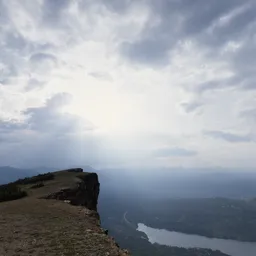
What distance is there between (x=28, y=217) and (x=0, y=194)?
11.5 meters

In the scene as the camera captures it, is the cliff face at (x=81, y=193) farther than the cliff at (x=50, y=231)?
Yes

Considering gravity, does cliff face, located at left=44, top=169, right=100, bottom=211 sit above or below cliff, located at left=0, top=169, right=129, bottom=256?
above

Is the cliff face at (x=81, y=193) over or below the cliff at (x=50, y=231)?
over

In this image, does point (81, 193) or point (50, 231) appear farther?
point (81, 193)

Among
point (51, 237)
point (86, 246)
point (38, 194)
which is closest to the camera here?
point (86, 246)

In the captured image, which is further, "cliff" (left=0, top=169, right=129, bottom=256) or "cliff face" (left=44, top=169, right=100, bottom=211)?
"cliff face" (left=44, top=169, right=100, bottom=211)

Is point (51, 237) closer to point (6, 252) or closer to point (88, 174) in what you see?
point (6, 252)

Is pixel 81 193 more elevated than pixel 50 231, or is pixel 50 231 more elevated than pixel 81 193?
pixel 81 193

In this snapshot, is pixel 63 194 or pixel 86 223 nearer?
pixel 86 223

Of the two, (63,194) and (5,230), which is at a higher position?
(63,194)

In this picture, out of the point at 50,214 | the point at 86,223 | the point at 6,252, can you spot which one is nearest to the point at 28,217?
the point at 50,214

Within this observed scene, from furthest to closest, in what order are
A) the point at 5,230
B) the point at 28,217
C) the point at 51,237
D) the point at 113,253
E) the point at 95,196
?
the point at 95,196
the point at 28,217
the point at 5,230
the point at 51,237
the point at 113,253

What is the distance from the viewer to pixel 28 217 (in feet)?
63.2

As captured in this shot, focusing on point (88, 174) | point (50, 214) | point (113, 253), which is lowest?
point (113, 253)
